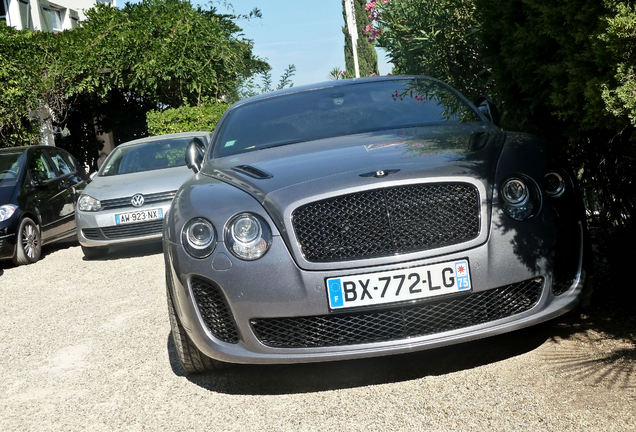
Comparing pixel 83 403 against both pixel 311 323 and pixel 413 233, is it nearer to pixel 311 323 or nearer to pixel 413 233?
pixel 311 323

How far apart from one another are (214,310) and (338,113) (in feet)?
6.75

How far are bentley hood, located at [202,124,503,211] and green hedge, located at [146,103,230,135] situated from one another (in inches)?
532

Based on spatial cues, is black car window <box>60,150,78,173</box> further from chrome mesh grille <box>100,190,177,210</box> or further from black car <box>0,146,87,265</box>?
chrome mesh grille <box>100,190,177,210</box>

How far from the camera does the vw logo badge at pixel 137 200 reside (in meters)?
9.70

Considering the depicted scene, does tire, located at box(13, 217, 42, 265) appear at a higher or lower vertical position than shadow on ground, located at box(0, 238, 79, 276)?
higher

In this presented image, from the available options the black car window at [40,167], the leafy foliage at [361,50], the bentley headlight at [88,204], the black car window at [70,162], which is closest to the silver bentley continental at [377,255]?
the bentley headlight at [88,204]

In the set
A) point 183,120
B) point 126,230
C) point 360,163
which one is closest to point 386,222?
point 360,163

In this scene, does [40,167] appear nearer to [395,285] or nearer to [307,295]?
[307,295]

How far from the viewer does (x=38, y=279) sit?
880 cm

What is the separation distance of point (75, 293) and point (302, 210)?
14.5 feet

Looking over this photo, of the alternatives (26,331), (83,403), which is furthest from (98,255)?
(83,403)

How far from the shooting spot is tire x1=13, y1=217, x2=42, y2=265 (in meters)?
9.95

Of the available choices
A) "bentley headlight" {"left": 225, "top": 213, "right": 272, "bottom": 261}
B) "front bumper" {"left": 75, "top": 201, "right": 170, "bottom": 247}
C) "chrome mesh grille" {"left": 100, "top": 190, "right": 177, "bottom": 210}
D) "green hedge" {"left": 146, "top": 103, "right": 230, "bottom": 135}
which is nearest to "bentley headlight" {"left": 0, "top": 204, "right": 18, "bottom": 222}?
"front bumper" {"left": 75, "top": 201, "right": 170, "bottom": 247}

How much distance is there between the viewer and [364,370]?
4.23m
